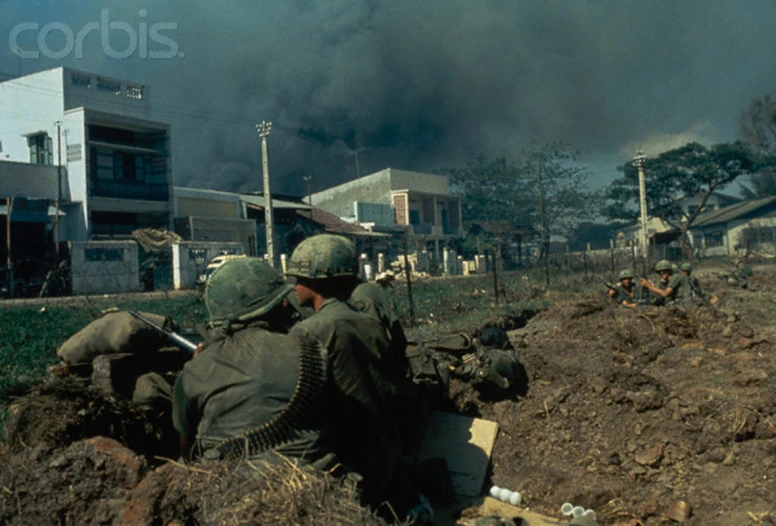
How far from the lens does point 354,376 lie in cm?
362

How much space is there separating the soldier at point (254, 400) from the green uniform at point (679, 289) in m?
9.91

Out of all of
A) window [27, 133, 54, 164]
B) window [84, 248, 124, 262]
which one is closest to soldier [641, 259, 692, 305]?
window [84, 248, 124, 262]

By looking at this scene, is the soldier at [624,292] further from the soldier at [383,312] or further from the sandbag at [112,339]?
the sandbag at [112,339]

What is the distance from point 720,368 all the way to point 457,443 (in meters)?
3.58

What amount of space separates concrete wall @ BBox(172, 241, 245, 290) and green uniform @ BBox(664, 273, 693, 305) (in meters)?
16.8

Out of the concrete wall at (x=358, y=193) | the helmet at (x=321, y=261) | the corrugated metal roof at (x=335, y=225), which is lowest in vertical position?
the helmet at (x=321, y=261)

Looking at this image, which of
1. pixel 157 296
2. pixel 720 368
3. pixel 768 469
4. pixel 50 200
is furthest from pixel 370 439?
pixel 50 200

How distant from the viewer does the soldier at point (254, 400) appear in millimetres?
2959

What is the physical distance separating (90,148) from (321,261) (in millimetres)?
26421

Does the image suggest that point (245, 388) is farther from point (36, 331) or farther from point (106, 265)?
point (106, 265)

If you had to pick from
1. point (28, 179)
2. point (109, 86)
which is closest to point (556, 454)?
point (28, 179)

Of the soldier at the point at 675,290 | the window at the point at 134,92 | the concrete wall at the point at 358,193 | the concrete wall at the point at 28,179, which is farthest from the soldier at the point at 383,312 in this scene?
the concrete wall at the point at 358,193

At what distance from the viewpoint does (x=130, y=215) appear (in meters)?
28.8

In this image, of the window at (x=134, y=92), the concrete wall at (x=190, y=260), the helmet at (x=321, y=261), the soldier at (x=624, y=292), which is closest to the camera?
the helmet at (x=321, y=261)
